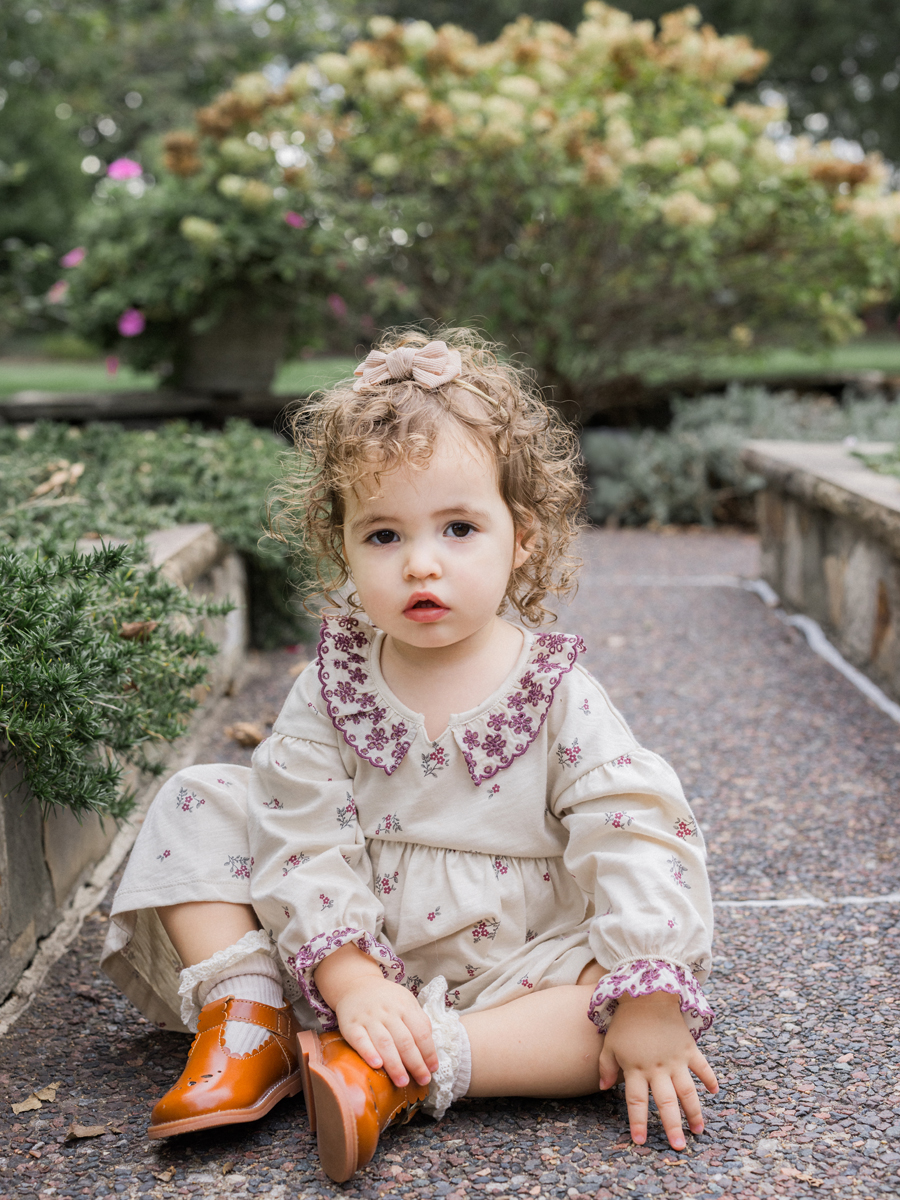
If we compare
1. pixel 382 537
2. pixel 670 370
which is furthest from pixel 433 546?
pixel 670 370

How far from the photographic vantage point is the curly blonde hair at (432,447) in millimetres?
1463

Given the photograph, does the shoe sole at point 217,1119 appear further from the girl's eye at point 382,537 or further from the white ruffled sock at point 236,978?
the girl's eye at point 382,537

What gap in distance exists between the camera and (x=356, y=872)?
1491 millimetres

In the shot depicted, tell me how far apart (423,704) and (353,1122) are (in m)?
0.55

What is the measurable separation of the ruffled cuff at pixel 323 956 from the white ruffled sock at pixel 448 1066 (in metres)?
0.10

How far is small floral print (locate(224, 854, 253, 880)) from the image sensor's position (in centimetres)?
153

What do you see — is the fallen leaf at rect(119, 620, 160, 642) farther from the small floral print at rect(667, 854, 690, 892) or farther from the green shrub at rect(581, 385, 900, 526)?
the green shrub at rect(581, 385, 900, 526)

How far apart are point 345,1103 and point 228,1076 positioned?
0.19 metres

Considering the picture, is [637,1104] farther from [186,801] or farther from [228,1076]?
[186,801]

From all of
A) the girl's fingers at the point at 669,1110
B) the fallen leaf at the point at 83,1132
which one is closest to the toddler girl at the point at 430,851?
the girl's fingers at the point at 669,1110

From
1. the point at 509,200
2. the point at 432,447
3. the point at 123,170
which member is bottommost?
the point at 432,447

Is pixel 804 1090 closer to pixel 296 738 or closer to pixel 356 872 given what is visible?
pixel 356 872

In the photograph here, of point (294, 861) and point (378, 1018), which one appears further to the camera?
point (294, 861)

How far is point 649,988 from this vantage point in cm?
130
